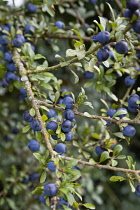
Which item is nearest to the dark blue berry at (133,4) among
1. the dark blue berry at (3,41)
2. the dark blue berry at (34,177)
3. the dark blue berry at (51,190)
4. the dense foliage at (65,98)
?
the dense foliage at (65,98)

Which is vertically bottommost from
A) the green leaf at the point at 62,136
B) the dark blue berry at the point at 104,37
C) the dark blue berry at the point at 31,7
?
the green leaf at the point at 62,136

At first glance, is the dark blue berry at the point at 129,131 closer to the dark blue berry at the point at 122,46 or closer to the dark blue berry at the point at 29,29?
the dark blue berry at the point at 122,46

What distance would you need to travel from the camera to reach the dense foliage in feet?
2.62

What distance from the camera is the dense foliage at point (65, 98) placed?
2.62 feet

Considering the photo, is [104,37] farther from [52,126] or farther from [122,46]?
[52,126]

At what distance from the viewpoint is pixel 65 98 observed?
91 cm

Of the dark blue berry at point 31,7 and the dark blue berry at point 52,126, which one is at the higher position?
the dark blue berry at point 31,7

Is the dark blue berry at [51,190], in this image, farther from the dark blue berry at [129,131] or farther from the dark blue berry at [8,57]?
the dark blue berry at [8,57]

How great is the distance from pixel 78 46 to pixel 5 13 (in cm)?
60

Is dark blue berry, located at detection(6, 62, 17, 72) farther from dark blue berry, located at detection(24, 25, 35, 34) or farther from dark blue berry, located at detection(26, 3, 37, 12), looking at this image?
dark blue berry, located at detection(26, 3, 37, 12)

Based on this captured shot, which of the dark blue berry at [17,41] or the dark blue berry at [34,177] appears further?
the dark blue berry at [34,177]

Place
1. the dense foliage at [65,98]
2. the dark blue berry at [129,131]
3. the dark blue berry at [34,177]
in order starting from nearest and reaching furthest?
the dense foliage at [65,98]
the dark blue berry at [129,131]
the dark blue berry at [34,177]

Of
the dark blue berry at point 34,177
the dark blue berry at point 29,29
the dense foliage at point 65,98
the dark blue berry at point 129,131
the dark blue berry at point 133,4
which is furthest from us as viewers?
the dark blue berry at point 34,177

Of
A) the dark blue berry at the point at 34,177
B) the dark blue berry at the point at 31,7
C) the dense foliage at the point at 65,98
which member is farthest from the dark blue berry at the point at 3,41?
the dark blue berry at the point at 34,177
